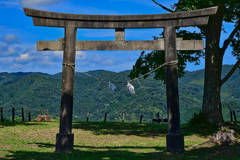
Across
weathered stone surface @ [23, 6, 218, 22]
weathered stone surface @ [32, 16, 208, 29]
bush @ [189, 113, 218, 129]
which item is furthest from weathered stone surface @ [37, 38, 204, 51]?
bush @ [189, 113, 218, 129]

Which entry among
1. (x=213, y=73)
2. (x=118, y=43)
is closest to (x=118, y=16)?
(x=118, y=43)

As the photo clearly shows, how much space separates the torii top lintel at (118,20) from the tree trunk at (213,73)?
8.50 metres

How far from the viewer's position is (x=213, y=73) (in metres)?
16.3

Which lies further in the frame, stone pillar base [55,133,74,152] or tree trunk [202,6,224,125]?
tree trunk [202,6,224,125]

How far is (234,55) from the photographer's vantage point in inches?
795

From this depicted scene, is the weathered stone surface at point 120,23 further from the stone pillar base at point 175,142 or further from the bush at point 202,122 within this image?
the bush at point 202,122

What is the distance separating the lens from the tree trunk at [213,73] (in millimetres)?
16266

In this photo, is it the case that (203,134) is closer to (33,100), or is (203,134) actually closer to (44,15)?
(44,15)

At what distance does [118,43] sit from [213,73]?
9891 millimetres

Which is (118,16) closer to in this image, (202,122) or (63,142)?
(63,142)

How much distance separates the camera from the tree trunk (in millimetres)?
16266

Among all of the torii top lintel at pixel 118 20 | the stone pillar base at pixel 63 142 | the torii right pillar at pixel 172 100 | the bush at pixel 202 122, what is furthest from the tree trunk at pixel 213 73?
the stone pillar base at pixel 63 142

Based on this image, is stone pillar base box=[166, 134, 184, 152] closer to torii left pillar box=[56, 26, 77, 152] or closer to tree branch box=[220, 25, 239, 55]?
torii left pillar box=[56, 26, 77, 152]

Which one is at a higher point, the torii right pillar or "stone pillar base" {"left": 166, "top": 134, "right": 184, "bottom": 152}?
the torii right pillar
